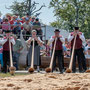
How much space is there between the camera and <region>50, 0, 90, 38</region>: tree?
35875 mm

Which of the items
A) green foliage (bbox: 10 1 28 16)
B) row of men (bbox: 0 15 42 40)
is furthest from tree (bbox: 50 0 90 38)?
row of men (bbox: 0 15 42 40)

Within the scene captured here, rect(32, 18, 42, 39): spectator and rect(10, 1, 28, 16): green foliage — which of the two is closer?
rect(32, 18, 42, 39): spectator

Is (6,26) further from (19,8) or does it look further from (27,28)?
(19,8)

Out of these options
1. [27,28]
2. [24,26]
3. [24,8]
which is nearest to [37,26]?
[27,28]

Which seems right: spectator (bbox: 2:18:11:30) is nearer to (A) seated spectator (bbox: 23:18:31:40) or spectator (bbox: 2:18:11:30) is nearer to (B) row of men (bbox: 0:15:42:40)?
(B) row of men (bbox: 0:15:42:40)

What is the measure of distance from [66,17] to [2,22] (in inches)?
871

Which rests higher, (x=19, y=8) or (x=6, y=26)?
(x=19, y=8)

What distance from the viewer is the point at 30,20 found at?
673 inches

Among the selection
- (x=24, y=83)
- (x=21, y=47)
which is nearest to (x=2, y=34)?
(x=21, y=47)

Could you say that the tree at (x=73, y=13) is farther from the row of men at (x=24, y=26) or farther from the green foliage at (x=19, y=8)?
the row of men at (x=24, y=26)

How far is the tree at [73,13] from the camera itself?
118 ft

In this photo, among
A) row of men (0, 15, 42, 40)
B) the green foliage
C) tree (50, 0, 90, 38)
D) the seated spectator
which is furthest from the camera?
tree (50, 0, 90, 38)

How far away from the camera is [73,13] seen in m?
37.9

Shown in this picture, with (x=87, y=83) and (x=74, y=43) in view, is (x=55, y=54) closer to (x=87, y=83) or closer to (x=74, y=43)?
(x=74, y=43)
